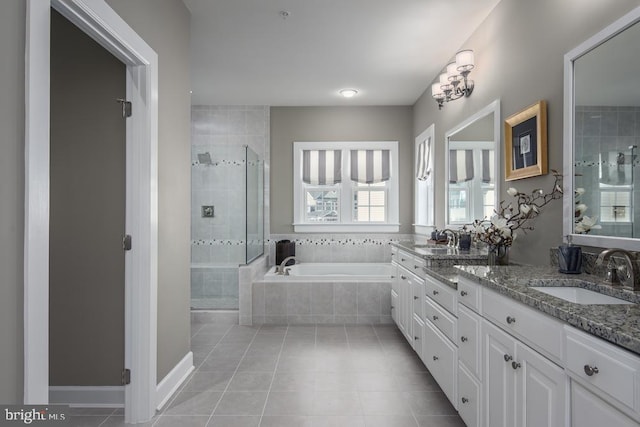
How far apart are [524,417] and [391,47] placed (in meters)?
3.01

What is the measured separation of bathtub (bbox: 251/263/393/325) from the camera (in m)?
3.93

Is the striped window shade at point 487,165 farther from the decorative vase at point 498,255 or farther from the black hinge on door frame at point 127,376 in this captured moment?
the black hinge on door frame at point 127,376

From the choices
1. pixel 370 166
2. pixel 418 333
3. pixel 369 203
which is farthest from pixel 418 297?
pixel 370 166

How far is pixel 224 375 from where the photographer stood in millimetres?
2672

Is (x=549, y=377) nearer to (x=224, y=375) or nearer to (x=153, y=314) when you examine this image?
(x=153, y=314)

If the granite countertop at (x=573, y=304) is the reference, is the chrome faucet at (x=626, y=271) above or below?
above

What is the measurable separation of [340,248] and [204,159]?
2.24 meters

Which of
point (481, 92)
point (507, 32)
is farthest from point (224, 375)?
point (507, 32)

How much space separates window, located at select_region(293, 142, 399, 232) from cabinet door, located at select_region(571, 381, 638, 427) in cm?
401

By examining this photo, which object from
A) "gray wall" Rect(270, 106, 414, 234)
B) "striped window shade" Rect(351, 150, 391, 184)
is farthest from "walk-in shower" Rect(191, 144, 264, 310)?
"striped window shade" Rect(351, 150, 391, 184)

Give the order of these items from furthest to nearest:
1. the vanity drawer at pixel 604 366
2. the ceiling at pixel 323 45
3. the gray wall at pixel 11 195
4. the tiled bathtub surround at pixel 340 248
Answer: the tiled bathtub surround at pixel 340 248, the ceiling at pixel 323 45, the gray wall at pixel 11 195, the vanity drawer at pixel 604 366

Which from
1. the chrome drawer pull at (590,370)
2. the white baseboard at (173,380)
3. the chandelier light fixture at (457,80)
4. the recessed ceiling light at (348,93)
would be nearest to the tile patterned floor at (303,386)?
the white baseboard at (173,380)

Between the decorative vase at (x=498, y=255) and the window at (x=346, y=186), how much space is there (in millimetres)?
2749

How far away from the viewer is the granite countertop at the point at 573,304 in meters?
0.89
